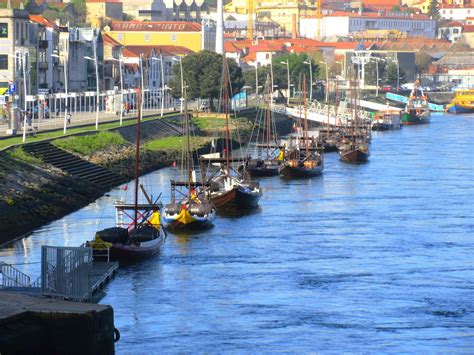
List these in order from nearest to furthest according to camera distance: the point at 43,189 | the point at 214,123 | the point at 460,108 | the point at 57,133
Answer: the point at 43,189 < the point at 57,133 < the point at 214,123 < the point at 460,108

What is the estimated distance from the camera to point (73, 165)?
69688mm

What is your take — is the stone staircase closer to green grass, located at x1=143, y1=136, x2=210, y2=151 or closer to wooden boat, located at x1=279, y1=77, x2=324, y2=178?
wooden boat, located at x1=279, y1=77, x2=324, y2=178

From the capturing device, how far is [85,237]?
51844 millimetres

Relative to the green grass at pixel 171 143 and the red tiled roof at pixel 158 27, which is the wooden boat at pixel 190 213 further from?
the red tiled roof at pixel 158 27

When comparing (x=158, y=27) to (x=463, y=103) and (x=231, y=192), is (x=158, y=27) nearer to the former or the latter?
(x=463, y=103)

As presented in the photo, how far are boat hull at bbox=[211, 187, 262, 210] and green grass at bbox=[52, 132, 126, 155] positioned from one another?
42.4 feet

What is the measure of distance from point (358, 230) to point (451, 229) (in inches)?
148

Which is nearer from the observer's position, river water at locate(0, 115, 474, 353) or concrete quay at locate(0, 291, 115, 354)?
concrete quay at locate(0, 291, 115, 354)

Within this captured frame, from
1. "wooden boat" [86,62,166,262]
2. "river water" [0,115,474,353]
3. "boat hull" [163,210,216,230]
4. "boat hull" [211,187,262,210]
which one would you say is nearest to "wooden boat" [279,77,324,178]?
"river water" [0,115,474,353]

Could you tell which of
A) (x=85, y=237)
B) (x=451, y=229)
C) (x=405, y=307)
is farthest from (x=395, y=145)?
(x=405, y=307)

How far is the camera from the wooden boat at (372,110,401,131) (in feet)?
459

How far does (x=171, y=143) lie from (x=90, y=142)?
13.4m

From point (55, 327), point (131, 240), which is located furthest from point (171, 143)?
point (55, 327)

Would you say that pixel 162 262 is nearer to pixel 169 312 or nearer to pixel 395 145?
pixel 169 312
